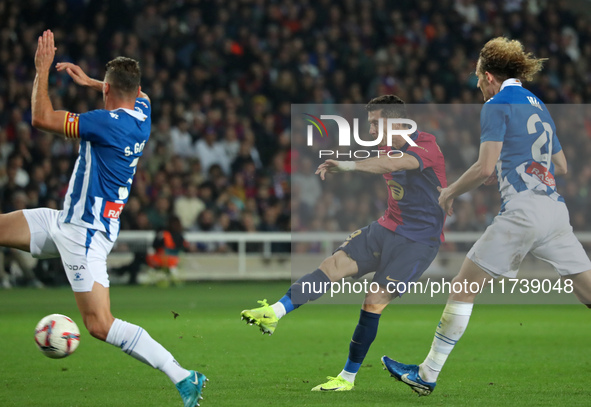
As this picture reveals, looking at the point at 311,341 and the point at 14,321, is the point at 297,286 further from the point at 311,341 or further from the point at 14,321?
the point at 14,321

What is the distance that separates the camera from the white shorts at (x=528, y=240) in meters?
6.04

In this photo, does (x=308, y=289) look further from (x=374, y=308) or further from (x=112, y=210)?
(x=112, y=210)

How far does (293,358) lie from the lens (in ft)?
27.6

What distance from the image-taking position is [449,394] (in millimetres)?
6504

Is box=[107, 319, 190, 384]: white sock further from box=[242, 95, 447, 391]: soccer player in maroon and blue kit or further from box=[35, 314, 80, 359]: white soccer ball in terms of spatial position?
box=[242, 95, 447, 391]: soccer player in maroon and blue kit

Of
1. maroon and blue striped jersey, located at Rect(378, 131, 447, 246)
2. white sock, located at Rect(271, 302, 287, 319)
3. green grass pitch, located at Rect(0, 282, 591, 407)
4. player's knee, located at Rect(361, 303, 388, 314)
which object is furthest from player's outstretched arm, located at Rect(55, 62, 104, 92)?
player's knee, located at Rect(361, 303, 388, 314)

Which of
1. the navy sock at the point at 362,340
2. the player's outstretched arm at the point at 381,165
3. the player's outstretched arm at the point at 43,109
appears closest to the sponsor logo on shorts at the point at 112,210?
the player's outstretched arm at the point at 43,109

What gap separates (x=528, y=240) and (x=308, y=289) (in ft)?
5.19

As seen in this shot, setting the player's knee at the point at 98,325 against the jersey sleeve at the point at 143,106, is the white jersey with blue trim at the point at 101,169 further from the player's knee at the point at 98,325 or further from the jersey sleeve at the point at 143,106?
the player's knee at the point at 98,325

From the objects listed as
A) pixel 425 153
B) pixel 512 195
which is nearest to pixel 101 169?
pixel 425 153

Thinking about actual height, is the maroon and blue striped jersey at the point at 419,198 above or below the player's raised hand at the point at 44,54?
below

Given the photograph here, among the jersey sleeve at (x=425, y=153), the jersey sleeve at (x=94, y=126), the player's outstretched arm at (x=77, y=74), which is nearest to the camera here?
the jersey sleeve at (x=94, y=126)

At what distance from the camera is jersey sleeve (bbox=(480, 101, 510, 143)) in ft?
19.8

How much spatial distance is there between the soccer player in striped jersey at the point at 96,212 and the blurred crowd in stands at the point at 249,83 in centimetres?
744
